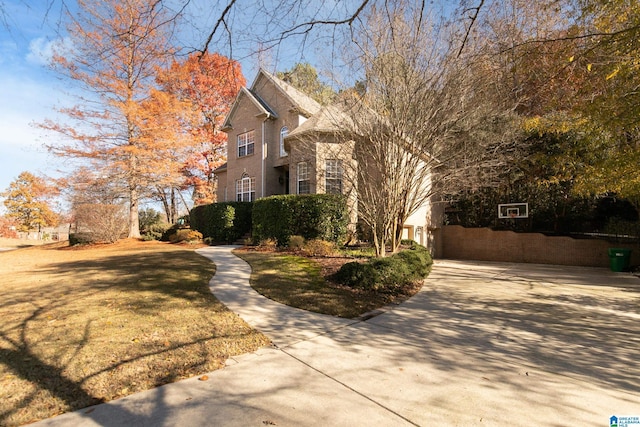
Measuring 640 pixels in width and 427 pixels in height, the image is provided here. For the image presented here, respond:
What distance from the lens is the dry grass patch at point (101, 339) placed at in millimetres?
2840

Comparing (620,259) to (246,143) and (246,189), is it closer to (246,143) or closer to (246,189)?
(246,189)

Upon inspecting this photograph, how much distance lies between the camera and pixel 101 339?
3.88m

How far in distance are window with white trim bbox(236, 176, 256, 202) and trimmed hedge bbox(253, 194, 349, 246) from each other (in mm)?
5462

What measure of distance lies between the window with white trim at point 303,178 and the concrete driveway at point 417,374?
1020 cm

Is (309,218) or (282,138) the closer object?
(309,218)

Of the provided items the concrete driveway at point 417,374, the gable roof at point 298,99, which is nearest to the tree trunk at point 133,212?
the gable roof at point 298,99

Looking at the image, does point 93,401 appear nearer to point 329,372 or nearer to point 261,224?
point 329,372

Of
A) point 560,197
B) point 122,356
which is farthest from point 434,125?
point 560,197

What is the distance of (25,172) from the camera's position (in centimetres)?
3312

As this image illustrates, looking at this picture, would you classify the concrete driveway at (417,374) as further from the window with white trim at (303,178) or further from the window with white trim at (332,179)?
the window with white trim at (303,178)

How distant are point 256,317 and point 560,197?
17.4 metres

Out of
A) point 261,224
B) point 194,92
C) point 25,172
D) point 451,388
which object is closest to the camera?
point 451,388

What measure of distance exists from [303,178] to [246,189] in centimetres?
523

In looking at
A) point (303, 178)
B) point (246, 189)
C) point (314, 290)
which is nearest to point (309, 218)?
point (303, 178)
